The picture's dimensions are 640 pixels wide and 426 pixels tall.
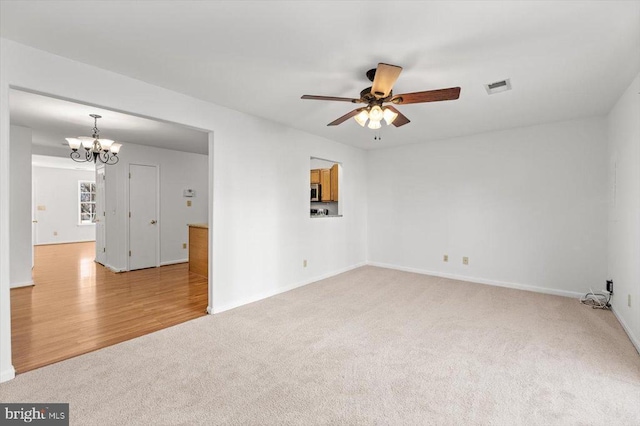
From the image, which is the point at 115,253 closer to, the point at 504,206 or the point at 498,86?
the point at 498,86

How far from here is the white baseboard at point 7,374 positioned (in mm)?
2126

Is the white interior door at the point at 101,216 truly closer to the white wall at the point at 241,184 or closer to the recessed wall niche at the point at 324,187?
the white wall at the point at 241,184

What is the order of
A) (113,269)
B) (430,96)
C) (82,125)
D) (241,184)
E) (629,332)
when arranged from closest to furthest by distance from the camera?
1. (430,96)
2. (629,332)
3. (241,184)
4. (82,125)
5. (113,269)

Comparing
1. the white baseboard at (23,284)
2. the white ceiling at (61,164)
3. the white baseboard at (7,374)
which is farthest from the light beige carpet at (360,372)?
the white ceiling at (61,164)

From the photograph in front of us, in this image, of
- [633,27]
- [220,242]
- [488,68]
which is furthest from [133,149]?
[633,27]

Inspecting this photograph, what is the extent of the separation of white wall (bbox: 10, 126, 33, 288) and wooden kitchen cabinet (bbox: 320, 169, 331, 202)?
15.8 feet

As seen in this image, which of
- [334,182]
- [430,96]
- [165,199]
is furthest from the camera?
[165,199]

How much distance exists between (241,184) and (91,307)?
235cm

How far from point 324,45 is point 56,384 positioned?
3.07 meters

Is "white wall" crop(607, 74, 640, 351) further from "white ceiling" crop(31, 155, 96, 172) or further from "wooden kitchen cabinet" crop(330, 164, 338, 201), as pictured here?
"white ceiling" crop(31, 155, 96, 172)

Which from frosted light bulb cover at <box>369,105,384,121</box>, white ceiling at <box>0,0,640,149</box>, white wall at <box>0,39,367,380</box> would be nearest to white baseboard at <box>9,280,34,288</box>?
white wall at <box>0,39,367,380</box>

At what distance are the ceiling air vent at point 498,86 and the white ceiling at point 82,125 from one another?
10.9ft

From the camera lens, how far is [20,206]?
457 centimetres

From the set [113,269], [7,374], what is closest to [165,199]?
[113,269]
